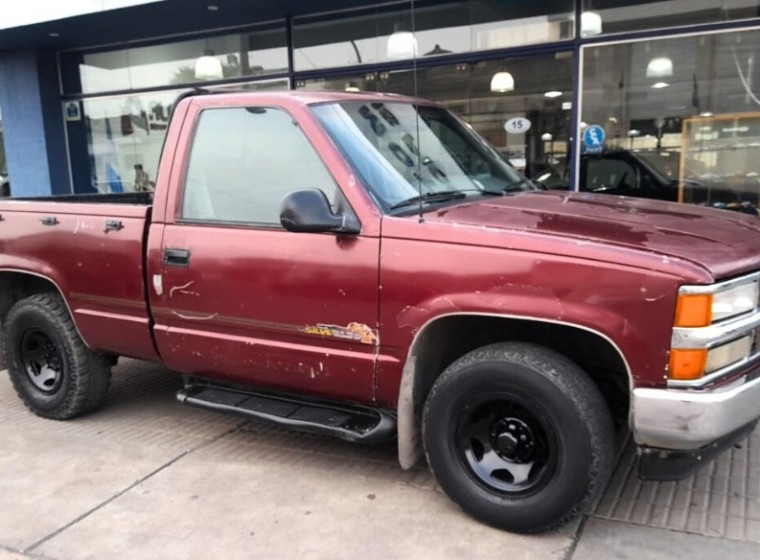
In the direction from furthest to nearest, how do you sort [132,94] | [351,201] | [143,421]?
[132,94] < [143,421] < [351,201]

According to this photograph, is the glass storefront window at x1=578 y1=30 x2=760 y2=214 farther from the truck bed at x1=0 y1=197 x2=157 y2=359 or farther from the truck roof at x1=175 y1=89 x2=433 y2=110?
the truck bed at x1=0 y1=197 x2=157 y2=359

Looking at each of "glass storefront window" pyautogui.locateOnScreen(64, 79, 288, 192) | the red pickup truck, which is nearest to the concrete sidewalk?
the red pickup truck

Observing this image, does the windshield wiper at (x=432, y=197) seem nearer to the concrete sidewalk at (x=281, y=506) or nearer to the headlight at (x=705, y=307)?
the headlight at (x=705, y=307)

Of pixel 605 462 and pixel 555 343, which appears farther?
pixel 555 343

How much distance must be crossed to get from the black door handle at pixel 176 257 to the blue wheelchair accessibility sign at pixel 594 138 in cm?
588

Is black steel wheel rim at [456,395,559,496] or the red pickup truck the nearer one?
the red pickup truck

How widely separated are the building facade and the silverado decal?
15.1 ft

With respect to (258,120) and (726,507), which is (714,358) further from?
(258,120)

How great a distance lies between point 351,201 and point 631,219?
135cm

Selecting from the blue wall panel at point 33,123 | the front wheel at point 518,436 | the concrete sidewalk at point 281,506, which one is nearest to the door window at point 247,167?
the front wheel at point 518,436

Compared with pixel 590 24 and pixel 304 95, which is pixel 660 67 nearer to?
pixel 590 24

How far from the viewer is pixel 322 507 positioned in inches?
138

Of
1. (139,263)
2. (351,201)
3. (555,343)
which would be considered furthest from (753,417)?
(139,263)

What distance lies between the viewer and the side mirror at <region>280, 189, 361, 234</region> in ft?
10.6
